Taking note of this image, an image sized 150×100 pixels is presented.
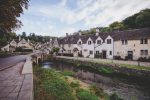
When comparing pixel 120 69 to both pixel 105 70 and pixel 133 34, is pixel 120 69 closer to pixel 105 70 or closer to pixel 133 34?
pixel 105 70

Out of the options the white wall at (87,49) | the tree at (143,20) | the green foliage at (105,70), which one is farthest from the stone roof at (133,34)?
the tree at (143,20)

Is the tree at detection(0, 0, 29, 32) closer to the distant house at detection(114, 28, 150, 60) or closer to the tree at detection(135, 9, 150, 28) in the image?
the distant house at detection(114, 28, 150, 60)

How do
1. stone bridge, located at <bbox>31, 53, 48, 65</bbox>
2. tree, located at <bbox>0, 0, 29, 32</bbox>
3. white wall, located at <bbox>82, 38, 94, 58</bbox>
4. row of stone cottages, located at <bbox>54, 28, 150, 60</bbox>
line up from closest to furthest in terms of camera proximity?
tree, located at <bbox>0, 0, 29, 32</bbox> → row of stone cottages, located at <bbox>54, 28, 150, 60</bbox> → stone bridge, located at <bbox>31, 53, 48, 65</bbox> → white wall, located at <bbox>82, 38, 94, 58</bbox>

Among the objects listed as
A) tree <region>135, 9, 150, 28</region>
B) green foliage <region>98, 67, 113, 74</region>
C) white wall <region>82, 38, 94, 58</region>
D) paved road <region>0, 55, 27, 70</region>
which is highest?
tree <region>135, 9, 150, 28</region>

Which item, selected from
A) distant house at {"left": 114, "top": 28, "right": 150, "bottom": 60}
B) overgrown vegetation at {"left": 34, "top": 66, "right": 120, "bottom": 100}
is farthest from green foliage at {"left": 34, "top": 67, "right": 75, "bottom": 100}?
distant house at {"left": 114, "top": 28, "right": 150, "bottom": 60}

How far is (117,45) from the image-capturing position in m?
43.8

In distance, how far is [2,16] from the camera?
70.7 ft

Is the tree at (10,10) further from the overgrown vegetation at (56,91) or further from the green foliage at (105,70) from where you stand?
the green foliage at (105,70)

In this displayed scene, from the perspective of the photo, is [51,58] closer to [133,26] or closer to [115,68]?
[115,68]

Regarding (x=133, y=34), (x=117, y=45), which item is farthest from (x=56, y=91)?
(x=117, y=45)

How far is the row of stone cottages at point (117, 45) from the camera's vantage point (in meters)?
38.2

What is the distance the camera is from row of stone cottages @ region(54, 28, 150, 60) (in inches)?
1505

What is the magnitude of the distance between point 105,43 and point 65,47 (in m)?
24.3

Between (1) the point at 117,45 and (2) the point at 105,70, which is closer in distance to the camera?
(2) the point at 105,70
